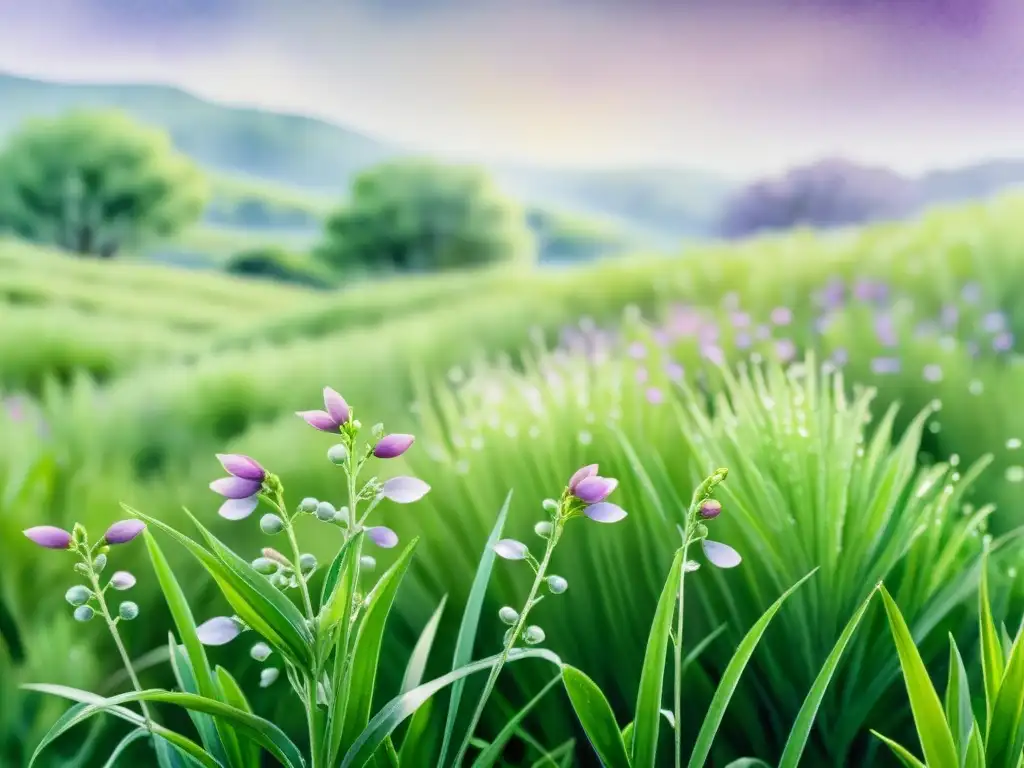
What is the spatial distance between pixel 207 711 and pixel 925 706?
1.38ft

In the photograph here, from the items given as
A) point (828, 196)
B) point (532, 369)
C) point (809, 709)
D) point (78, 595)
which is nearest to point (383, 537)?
point (78, 595)

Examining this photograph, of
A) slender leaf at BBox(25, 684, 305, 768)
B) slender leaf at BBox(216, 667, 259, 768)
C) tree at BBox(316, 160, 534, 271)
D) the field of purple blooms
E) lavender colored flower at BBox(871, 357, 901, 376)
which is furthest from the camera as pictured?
Answer: tree at BBox(316, 160, 534, 271)

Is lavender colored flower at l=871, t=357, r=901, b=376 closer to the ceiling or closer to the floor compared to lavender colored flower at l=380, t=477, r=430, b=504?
closer to the floor

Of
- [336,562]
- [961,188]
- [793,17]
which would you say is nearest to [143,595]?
[336,562]

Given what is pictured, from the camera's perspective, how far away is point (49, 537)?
47 cm

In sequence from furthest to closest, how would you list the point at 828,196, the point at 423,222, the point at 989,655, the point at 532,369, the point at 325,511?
the point at 423,222
the point at 828,196
the point at 532,369
the point at 989,655
the point at 325,511

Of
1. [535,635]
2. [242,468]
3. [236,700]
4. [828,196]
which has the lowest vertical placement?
[236,700]

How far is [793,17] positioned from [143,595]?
1.52m

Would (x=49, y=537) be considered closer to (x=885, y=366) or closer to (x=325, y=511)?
(x=325, y=511)

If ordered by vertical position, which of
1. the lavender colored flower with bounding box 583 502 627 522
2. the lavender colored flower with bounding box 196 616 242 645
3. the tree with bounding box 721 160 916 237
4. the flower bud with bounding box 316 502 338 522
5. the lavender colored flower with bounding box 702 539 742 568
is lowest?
the lavender colored flower with bounding box 196 616 242 645

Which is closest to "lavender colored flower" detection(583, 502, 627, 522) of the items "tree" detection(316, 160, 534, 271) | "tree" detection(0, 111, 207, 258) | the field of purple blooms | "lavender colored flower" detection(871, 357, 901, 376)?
the field of purple blooms

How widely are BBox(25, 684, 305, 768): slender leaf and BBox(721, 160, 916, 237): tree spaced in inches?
66.7

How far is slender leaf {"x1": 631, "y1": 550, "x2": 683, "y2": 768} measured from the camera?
0.47m

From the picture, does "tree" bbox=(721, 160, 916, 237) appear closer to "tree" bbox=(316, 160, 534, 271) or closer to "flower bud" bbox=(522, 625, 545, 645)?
"tree" bbox=(316, 160, 534, 271)
